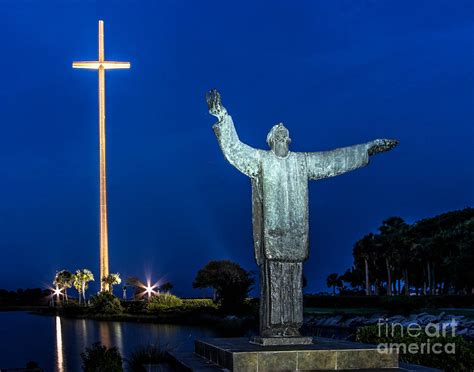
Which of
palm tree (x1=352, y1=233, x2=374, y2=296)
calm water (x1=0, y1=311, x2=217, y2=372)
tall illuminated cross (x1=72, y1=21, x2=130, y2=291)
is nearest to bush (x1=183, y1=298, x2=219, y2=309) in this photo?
tall illuminated cross (x1=72, y1=21, x2=130, y2=291)

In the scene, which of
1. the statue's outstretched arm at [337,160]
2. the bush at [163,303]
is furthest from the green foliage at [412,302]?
the statue's outstretched arm at [337,160]

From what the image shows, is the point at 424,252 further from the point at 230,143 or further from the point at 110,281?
the point at 230,143

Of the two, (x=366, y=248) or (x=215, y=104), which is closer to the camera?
(x=215, y=104)

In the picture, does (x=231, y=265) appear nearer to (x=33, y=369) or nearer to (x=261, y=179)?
(x=33, y=369)

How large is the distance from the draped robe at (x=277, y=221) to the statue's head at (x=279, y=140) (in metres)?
0.07

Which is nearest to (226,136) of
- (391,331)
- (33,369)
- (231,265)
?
(391,331)

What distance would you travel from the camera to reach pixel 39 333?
34469 millimetres

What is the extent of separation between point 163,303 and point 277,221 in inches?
1581

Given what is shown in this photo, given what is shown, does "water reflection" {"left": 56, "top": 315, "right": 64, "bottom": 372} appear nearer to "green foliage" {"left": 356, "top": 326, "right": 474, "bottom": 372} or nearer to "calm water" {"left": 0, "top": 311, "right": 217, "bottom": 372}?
"calm water" {"left": 0, "top": 311, "right": 217, "bottom": 372}

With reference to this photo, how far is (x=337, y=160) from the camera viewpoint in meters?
9.22

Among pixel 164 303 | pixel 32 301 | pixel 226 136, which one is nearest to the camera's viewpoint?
pixel 226 136

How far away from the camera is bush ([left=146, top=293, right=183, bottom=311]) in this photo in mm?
46844

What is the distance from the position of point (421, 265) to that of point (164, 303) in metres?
30.8

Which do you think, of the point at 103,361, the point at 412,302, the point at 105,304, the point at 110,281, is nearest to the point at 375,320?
the point at 412,302
